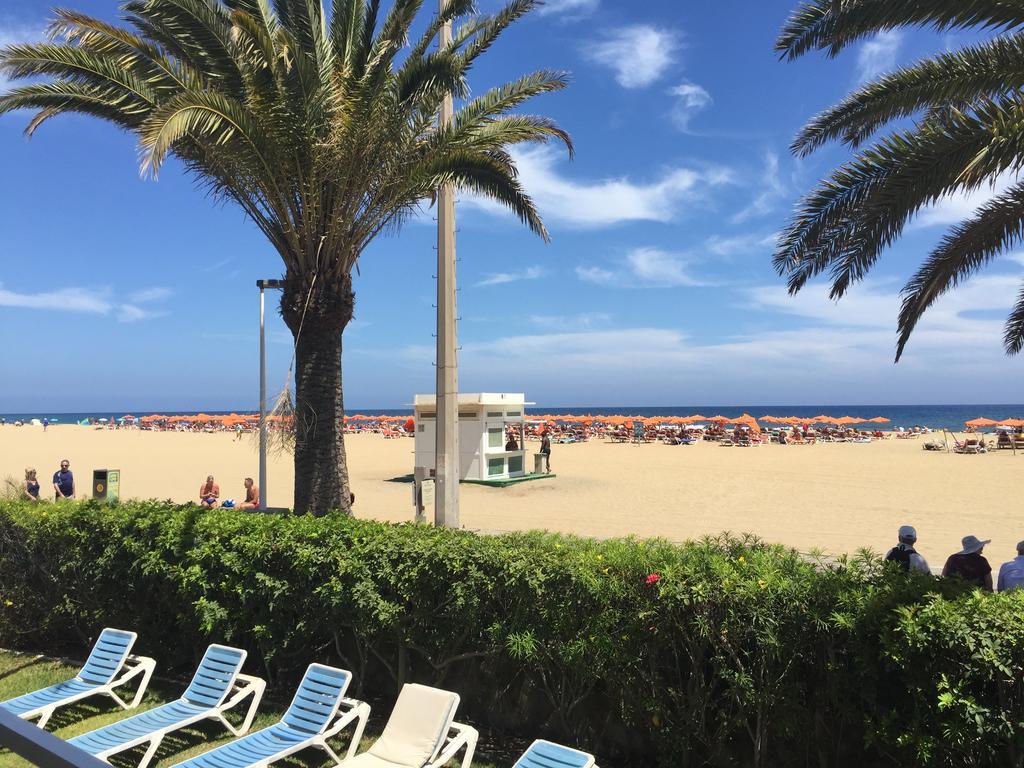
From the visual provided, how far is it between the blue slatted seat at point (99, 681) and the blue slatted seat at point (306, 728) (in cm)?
139

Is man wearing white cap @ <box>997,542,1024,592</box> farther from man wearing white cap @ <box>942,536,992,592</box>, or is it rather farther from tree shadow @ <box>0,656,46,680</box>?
tree shadow @ <box>0,656,46,680</box>

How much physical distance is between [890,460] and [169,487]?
2852 cm

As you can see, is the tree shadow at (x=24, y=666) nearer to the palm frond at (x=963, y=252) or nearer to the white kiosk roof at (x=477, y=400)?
the palm frond at (x=963, y=252)

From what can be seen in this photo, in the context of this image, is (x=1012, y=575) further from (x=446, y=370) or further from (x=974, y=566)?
(x=446, y=370)

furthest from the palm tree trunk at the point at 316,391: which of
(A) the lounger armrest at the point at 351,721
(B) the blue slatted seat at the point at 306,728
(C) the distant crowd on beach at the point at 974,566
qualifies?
(C) the distant crowd on beach at the point at 974,566

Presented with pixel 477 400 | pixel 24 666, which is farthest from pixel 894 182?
pixel 477 400

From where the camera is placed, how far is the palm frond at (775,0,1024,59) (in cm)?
548

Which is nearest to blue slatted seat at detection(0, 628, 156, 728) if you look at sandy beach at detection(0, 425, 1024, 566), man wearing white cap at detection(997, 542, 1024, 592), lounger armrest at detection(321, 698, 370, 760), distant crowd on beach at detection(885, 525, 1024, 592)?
lounger armrest at detection(321, 698, 370, 760)

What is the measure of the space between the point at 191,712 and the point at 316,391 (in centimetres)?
357

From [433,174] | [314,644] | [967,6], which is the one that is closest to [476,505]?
[433,174]

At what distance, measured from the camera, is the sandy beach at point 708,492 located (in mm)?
14305

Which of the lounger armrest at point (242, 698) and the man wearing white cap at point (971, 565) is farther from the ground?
the man wearing white cap at point (971, 565)

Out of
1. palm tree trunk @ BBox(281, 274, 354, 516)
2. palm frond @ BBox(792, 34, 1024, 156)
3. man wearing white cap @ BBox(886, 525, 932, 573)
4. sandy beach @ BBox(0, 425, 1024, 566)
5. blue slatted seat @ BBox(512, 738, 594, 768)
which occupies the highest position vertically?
palm frond @ BBox(792, 34, 1024, 156)

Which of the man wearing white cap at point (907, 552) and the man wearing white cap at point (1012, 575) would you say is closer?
the man wearing white cap at point (1012, 575)
